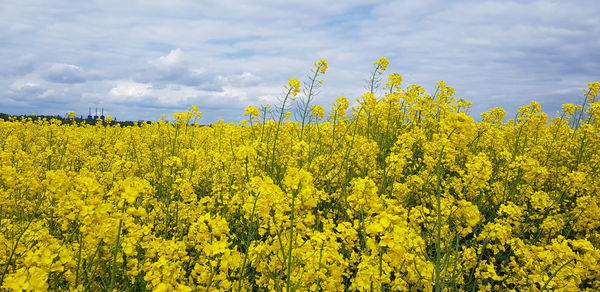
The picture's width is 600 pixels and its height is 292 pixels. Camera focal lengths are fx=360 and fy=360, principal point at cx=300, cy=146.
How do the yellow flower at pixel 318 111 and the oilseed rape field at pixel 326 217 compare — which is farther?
the yellow flower at pixel 318 111

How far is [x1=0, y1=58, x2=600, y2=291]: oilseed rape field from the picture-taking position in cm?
234

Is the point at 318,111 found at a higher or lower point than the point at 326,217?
higher

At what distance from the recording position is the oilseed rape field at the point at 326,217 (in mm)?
2342

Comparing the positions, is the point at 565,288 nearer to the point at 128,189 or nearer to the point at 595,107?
the point at 128,189

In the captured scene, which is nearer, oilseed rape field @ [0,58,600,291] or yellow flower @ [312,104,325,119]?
oilseed rape field @ [0,58,600,291]

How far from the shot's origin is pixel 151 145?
1012 cm

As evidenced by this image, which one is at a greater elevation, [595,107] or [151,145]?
[595,107]

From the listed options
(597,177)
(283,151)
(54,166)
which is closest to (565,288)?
(597,177)

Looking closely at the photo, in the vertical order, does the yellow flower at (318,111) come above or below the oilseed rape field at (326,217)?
above

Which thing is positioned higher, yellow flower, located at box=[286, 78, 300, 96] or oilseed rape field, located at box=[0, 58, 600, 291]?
yellow flower, located at box=[286, 78, 300, 96]

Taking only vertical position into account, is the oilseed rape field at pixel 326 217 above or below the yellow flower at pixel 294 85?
below

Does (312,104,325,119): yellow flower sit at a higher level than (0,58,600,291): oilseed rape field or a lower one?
higher

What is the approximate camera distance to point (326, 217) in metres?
4.44

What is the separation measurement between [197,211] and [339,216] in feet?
5.49
